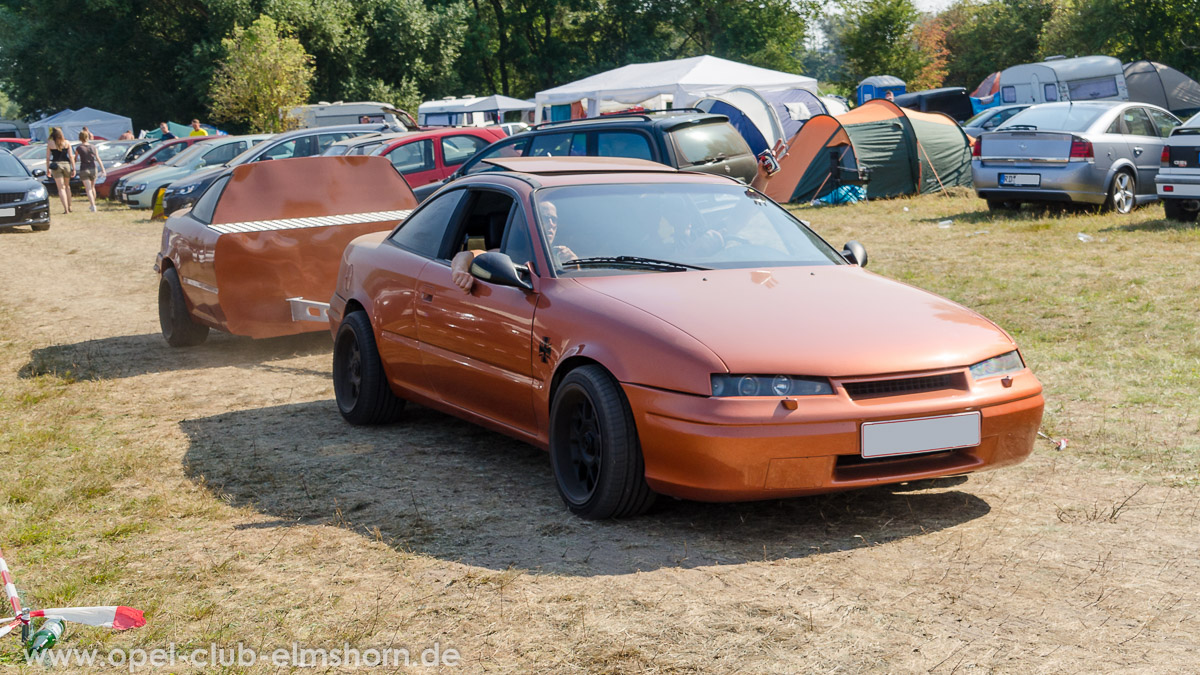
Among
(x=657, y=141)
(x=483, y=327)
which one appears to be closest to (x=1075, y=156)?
(x=657, y=141)

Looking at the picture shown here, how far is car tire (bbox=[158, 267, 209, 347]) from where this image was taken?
381 inches

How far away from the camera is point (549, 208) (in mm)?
5668

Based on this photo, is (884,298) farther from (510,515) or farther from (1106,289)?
(1106,289)

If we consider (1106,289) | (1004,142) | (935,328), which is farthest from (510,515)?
(1004,142)

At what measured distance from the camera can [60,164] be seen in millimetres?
26906

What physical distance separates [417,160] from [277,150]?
438 centimetres

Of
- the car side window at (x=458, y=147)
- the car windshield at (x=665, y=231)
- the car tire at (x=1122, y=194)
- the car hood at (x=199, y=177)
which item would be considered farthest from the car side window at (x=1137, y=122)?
the car hood at (x=199, y=177)

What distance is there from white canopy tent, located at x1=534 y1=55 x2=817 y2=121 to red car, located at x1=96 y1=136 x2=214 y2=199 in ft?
Answer: 34.6

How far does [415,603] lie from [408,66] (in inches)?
1900

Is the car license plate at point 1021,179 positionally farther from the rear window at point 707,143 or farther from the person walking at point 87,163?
the person walking at point 87,163

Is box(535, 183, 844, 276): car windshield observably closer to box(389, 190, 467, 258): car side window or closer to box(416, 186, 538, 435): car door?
box(416, 186, 538, 435): car door

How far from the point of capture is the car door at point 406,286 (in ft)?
20.6

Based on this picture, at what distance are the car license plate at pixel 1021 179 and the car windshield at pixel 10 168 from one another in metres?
17.7

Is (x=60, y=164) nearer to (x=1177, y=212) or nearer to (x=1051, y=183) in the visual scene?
(x=1051, y=183)
